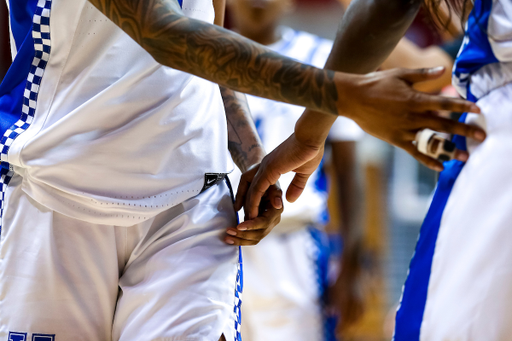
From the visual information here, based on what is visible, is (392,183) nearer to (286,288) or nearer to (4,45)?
(286,288)

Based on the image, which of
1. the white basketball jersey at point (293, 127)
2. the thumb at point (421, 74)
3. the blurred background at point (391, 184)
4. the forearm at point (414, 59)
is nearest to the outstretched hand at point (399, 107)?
the thumb at point (421, 74)

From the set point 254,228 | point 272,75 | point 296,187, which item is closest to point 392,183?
point 296,187

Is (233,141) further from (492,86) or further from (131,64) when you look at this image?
(492,86)

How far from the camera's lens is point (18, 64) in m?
1.37

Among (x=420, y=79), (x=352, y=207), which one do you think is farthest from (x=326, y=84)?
(x=352, y=207)

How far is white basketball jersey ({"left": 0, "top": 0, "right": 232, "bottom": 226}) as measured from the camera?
4.27 ft

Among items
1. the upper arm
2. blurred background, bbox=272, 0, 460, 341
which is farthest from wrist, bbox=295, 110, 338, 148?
blurred background, bbox=272, 0, 460, 341

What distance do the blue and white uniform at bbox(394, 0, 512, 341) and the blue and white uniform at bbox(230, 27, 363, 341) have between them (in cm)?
172

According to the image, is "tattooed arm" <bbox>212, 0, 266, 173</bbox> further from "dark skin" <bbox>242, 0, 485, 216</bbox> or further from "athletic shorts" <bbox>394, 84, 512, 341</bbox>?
"athletic shorts" <bbox>394, 84, 512, 341</bbox>

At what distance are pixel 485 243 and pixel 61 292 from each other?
888mm

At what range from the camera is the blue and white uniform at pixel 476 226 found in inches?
39.8

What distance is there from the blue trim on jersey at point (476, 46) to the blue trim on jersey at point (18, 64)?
932 millimetres

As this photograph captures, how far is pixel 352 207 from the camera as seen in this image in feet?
11.3

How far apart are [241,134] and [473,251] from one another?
783 mm
